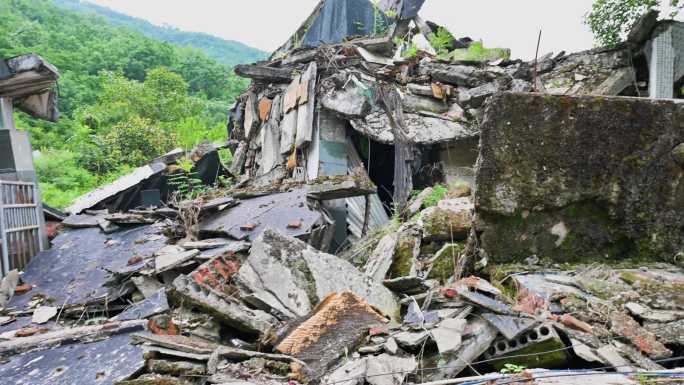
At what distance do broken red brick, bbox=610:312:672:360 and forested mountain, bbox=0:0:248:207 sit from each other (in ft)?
40.5

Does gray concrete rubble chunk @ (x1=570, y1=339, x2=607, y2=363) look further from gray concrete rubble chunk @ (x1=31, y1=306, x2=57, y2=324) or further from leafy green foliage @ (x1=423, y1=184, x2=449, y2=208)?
gray concrete rubble chunk @ (x1=31, y1=306, x2=57, y2=324)

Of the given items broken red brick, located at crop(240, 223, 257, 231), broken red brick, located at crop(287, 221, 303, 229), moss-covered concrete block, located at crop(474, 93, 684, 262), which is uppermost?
moss-covered concrete block, located at crop(474, 93, 684, 262)

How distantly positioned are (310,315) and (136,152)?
13.7m

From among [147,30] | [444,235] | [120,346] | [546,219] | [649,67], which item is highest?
[147,30]

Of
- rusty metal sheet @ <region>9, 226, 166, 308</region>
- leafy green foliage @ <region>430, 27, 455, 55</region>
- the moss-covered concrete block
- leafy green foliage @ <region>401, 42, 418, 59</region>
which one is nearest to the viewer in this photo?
the moss-covered concrete block

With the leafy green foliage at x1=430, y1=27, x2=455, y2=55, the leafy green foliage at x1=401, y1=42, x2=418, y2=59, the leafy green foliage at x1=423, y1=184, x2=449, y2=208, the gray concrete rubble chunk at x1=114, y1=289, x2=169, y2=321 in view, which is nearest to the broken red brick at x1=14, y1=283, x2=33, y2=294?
the gray concrete rubble chunk at x1=114, y1=289, x2=169, y2=321

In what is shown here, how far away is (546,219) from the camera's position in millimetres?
3908

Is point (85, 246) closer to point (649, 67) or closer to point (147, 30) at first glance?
point (649, 67)

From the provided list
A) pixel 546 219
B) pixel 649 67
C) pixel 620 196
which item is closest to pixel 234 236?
pixel 546 219

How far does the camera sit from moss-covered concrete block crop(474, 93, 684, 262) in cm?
375

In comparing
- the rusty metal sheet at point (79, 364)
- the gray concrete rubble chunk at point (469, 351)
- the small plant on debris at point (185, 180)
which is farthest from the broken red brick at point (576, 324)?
the small plant on debris at point (185, 180)

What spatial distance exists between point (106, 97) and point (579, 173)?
2131 cm

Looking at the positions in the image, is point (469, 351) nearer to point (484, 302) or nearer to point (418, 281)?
point (484, 302)

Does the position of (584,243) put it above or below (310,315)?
above
